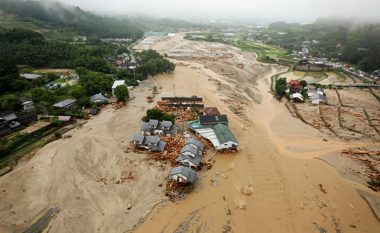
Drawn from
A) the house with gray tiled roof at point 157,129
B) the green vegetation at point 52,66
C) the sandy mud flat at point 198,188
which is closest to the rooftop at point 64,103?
the green vegetation at point 52,66

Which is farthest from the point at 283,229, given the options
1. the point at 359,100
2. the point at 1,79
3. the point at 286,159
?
the point at 1,79

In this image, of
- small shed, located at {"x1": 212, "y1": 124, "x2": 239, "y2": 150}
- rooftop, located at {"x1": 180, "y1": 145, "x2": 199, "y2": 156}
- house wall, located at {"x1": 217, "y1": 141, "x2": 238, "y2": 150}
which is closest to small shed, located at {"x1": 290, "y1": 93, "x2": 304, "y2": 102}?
small shed, located at {"x1": 212, "y1": 124, "x2": 239, "y2": 150}

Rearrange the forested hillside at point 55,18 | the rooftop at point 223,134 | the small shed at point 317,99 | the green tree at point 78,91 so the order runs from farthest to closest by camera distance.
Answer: the forested hillside at point 55,18
the small shed at point 317,99
the green tree at point 78,91
the rooftop at point 223,134

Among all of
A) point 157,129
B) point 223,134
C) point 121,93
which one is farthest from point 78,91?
point 223,134

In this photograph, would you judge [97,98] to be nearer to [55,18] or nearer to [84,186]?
[84,186]

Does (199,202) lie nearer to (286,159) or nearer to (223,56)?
(286,159)

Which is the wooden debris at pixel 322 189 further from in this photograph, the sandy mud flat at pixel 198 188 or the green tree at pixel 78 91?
the green tree at pixel 78 91

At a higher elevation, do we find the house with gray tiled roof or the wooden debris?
the house with gray tiled roof

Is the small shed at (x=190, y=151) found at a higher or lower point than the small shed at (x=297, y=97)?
higher

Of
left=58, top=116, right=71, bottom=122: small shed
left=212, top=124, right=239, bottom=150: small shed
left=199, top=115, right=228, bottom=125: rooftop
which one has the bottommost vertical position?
left=58, top=116, right=71, bottom=122: small shed

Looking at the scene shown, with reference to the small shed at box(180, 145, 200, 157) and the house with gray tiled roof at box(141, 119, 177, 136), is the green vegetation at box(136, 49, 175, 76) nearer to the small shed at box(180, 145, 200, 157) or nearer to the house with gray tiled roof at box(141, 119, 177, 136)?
the house with gray tiled roof at box(141, 119, 177, 136)

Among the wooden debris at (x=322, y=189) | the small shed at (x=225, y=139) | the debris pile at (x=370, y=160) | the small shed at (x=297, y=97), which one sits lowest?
the wooden debris at (x=322, y=189)
